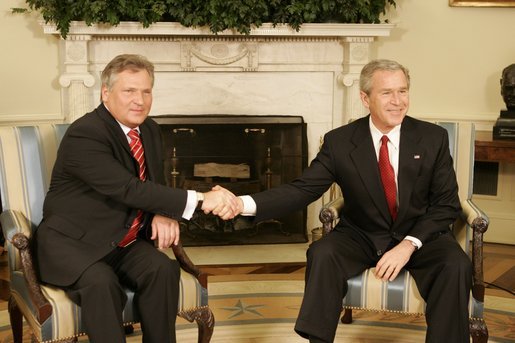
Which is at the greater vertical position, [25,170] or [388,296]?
[25,170]

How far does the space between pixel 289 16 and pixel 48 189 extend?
2233 millimetres

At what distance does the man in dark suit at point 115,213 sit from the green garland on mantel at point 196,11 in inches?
70.3

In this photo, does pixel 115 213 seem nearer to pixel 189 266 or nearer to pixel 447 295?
pixel 189 266

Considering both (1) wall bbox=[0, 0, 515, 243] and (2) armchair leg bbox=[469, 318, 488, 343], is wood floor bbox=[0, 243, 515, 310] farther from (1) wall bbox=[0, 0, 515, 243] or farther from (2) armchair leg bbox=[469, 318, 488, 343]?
(2) armchair leg bbox=[469, 318, 488, 343]

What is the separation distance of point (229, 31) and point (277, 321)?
79.2 inches

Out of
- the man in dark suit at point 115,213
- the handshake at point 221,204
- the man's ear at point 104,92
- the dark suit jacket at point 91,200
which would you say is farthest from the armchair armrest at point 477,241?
the man's ear at point 104,92

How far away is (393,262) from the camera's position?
2812 mm

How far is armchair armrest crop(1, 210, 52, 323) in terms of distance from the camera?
2.53 metres

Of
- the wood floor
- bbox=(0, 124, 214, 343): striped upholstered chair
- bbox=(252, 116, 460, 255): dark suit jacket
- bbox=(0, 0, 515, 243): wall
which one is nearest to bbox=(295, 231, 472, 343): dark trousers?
bbox=(252, 116, 460, 255): dark suit jacket

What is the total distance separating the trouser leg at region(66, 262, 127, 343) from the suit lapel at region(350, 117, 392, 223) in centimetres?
109

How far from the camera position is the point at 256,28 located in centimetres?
473

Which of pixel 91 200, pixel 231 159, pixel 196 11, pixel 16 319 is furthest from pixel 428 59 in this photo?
pixel 16 319

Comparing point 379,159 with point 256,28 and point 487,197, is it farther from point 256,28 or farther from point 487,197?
point 487,197

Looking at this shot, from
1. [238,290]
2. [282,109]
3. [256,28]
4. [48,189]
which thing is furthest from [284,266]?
[48,189]
